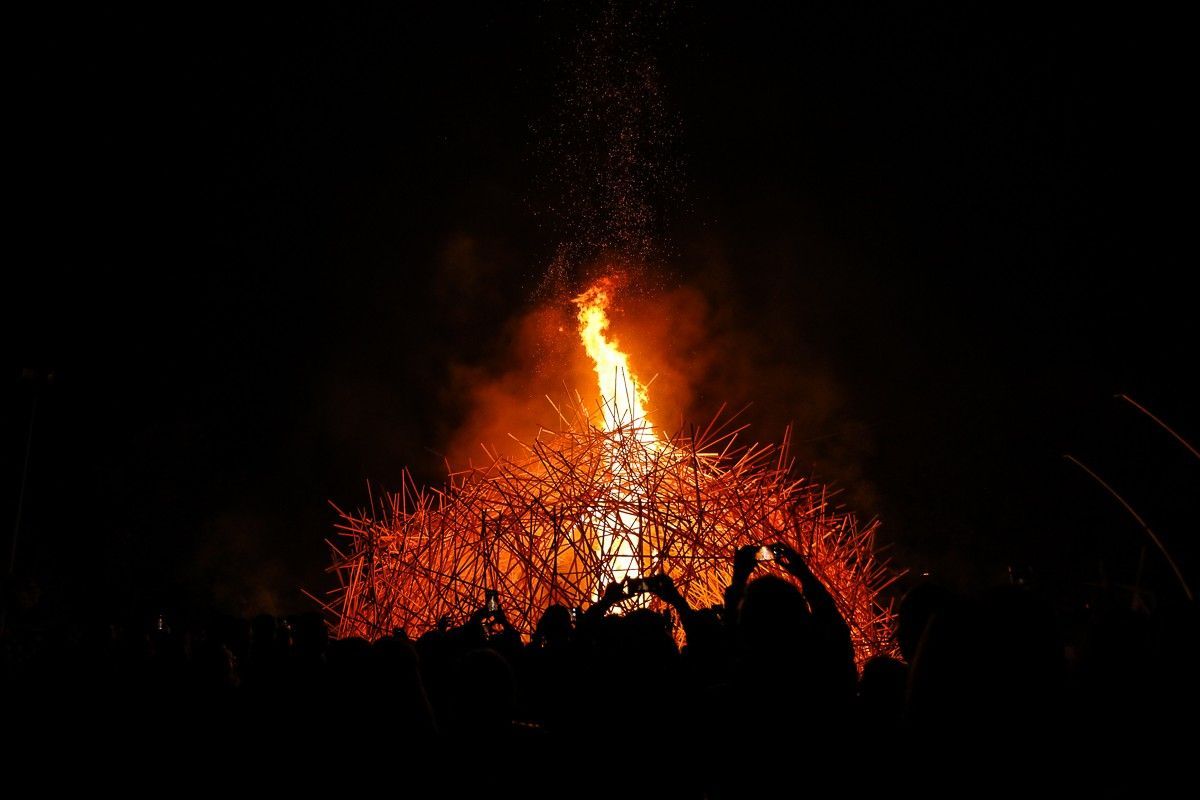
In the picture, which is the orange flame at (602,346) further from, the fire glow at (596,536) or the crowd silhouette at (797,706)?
the crowd silhouette at (797,706)

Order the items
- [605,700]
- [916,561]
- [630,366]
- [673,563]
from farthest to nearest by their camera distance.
→ 1. [916,561]
2. [630,366]
3. [673,563]
4. [605,700]

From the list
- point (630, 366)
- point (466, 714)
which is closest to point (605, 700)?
point (466, 714)

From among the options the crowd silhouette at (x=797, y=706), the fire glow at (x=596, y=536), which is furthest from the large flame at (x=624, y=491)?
the crowd silhouette at (x=797, y=706)

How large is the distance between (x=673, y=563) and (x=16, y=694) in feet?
16.9

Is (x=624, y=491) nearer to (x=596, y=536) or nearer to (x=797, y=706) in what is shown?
(x=596, y=536)

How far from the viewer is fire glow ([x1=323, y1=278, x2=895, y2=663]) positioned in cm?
827

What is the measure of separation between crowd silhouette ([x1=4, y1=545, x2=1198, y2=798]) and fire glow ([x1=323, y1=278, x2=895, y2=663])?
4.33 m

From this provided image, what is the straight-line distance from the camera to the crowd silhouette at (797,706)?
2.44 m

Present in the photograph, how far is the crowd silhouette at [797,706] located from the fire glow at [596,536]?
4.33 m

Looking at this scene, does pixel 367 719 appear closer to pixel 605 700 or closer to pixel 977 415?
pixel 605 700

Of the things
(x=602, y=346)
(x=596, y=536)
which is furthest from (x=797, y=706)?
(x=602, y=346)

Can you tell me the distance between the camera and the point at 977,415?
19.9m

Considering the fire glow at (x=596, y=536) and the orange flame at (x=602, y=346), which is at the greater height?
the orange flame at (x=602, y=346)

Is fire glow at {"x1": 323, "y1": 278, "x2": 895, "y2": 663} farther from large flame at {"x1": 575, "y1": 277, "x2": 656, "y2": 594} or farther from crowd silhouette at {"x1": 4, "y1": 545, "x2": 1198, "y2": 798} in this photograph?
crowd silhouette at {"x1": 4, "y1": 545, "x2": 1198, "y2": 798}
